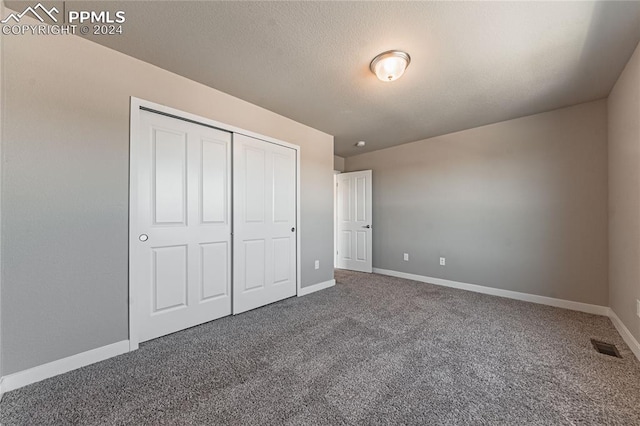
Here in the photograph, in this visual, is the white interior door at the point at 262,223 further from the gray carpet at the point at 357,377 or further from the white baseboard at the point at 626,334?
the white baseboard at the point at 626,334

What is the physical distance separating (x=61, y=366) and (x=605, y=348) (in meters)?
4.12

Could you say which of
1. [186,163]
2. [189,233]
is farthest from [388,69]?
[189,233]

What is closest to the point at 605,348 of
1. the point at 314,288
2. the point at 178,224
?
the point at 314,288

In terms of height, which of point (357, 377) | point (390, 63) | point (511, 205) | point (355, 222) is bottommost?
point (357, 377)

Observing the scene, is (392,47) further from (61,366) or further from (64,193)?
(61,366)

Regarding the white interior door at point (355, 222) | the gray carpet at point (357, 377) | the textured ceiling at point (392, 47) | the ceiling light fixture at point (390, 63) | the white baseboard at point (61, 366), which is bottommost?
the gray carpet at point (357, 377)

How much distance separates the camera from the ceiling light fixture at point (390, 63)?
201 cm

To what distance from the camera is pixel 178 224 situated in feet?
7.83

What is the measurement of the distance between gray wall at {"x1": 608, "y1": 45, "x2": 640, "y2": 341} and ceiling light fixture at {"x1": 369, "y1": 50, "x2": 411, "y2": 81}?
1.71 metres

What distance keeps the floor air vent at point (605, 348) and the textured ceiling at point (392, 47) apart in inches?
93.4

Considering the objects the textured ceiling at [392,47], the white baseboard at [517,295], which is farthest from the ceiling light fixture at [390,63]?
the white baseboard at [517,295]

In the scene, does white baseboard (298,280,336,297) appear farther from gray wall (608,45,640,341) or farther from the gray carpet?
gray wall (608,45,640,341)

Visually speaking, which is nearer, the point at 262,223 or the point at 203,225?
the point at 203,225

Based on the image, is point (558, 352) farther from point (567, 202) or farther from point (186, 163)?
point (186, 163)
